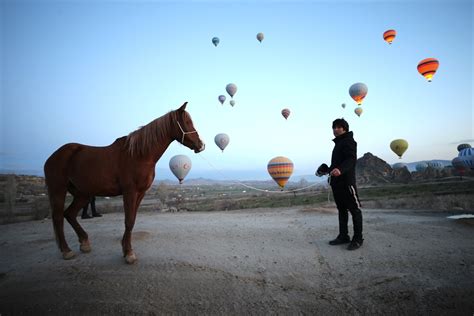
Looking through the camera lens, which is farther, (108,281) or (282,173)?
(282,173)

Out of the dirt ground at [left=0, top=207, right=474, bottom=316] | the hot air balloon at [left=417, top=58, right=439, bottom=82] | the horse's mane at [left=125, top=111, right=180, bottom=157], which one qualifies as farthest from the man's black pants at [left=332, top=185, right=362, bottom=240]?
the hot air balloon at [left=417, top=58, right=439, bottom=82]

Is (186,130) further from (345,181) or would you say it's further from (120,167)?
(345,181)

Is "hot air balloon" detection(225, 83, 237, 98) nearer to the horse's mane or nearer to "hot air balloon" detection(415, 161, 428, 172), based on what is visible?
the horse's mane

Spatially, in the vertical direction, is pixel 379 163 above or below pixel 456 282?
above

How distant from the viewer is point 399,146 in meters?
46.3

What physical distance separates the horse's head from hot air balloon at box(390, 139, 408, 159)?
5233 centimetres

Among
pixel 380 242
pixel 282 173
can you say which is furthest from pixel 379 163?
pixel 380 242

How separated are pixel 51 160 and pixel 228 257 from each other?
3.61 m

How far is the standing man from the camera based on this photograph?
4.55 m

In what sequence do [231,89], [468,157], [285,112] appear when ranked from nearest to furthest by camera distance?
1. [231,89]
2. [285,112]
3. [468,157]

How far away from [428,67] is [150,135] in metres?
34.2

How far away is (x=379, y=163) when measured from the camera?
80688 millimetres

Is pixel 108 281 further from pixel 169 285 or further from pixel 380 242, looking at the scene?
pixel 380 242

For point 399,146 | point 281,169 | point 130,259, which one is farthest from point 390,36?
point 130,259
